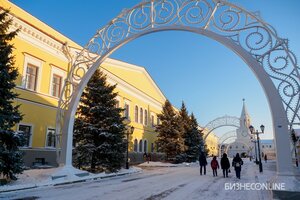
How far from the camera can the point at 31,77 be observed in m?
20.4

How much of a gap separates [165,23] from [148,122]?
109 feet

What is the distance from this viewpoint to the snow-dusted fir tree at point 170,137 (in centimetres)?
3788

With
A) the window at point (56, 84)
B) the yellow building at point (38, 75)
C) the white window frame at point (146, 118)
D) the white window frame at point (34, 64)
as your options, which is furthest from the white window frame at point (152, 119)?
the white window frame at point (34, 64)

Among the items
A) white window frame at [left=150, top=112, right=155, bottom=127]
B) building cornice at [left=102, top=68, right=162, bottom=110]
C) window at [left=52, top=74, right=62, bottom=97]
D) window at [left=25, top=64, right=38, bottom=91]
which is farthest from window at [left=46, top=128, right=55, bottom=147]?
white window frame at [left=150, top=112, right=155, bottom=127]

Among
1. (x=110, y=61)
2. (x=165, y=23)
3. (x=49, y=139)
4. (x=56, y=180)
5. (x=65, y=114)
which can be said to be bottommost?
(x=56, y=180)

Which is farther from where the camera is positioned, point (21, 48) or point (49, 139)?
point (49, 139)

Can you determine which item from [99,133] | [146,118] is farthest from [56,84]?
[146,118]

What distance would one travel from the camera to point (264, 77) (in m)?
10.5

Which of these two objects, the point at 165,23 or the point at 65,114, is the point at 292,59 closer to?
the point at 165,23

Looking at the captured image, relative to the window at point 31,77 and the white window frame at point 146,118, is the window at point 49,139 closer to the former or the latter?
the window at point 31,77

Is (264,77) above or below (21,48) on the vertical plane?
below

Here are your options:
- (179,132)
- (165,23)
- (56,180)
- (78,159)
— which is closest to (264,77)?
(165,23)

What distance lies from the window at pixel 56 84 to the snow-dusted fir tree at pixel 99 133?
445 cm

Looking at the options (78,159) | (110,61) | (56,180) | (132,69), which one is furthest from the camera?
(132,69)
